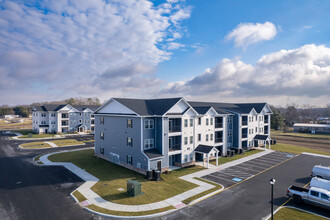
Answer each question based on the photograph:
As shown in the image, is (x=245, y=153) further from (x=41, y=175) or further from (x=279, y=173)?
(x=41, y=175)

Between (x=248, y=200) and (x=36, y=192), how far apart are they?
2347cm

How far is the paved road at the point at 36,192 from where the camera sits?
57.4 ft

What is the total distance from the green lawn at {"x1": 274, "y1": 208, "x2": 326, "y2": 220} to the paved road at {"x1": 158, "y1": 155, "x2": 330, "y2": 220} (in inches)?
36.5

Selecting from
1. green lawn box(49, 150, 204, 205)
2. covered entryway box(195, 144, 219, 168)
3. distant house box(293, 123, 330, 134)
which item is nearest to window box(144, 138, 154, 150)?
green lawn box(49, 150, 204, 205)

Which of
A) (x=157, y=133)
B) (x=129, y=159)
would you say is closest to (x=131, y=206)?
(x=129, y=159)

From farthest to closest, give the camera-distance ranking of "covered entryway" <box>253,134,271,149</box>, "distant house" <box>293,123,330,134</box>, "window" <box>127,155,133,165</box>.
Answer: "distant house" <box>293,123,330,134</box>, "covered entryway" <box>253,134,271,149</box>, "window" <box>127,155,133,165</box>

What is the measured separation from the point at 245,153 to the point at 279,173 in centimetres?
1324

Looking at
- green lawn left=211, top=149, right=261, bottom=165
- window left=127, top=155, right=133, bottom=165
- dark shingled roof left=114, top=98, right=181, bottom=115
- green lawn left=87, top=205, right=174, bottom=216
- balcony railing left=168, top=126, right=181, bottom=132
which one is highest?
dark shingled roof left=114, top=98, right=181, bottom=115

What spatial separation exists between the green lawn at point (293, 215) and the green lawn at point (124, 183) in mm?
9440

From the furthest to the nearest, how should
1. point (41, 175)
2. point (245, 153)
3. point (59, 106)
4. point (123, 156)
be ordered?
1. point (59, 106)
2. point (245, 153)
3. point (123, 156)
4. point (41, 175)

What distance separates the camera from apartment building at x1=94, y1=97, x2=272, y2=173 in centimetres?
2991

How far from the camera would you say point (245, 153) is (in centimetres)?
4362

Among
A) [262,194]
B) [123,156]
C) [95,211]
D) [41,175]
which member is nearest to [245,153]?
[262,194]

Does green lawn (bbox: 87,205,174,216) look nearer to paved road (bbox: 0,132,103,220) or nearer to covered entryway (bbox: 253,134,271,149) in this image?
paved road (bbox: 0,132,103,220)
